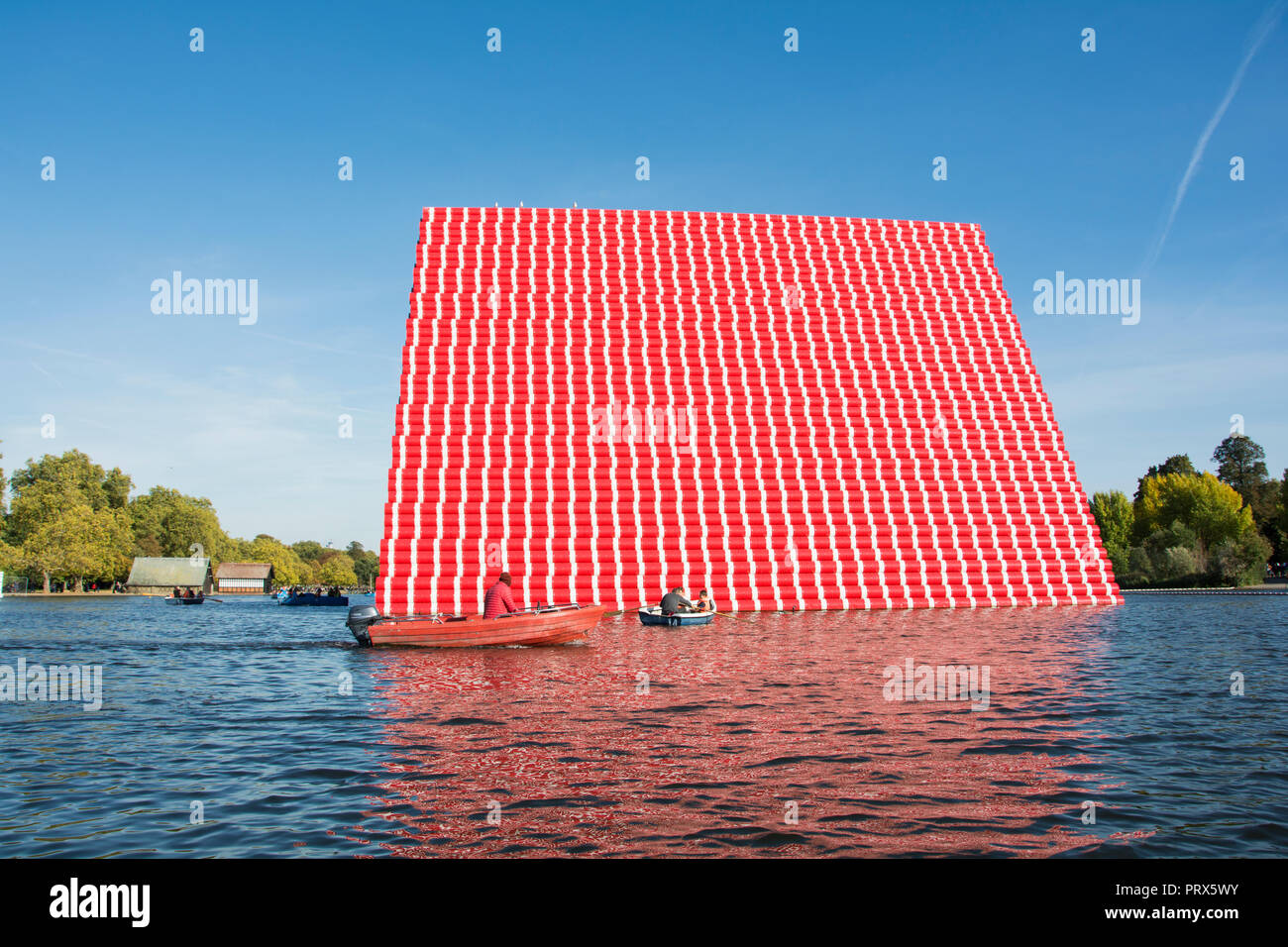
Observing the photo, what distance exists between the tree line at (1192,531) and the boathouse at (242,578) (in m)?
115

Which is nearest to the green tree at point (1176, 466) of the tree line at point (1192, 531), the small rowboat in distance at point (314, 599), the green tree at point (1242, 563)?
the tree line at point (1192, 531)

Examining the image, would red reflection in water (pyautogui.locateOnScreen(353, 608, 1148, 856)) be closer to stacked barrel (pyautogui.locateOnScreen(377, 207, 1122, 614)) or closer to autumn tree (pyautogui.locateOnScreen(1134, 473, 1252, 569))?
stacked barrel (pyautogui.locateOnScreen(377, 207, 1122, 614))

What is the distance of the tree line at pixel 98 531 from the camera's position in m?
102

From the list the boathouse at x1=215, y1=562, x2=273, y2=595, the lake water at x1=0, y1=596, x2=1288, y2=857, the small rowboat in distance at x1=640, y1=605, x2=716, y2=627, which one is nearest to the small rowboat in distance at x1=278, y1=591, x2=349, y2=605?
the small rowboat in distance at x1=640, y1=605, x2=716, y2=627

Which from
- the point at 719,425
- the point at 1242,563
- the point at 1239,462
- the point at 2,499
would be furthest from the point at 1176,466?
the point at 2,499

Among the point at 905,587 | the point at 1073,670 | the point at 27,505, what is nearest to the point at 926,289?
the point at 905,587

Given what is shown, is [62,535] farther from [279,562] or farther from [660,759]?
[660,759]

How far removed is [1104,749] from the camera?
11.5 meters

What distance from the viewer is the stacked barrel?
1478 inches

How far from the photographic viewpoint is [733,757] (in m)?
11.0

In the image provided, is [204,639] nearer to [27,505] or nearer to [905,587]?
[905,587]

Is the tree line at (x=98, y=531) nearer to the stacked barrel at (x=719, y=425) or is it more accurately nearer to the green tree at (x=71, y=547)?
the green tree at (x=71, y=547)
